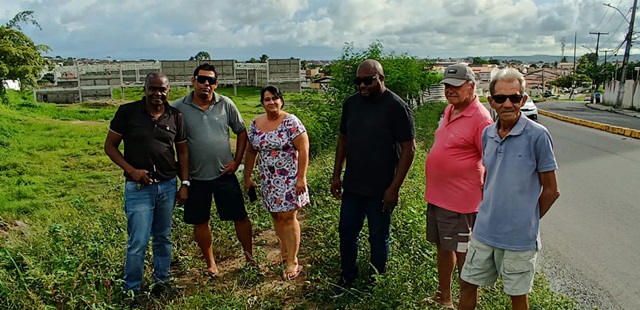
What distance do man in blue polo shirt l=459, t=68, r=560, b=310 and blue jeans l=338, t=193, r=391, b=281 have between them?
92cm

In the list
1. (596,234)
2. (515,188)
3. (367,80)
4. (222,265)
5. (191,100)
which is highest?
(367,80)

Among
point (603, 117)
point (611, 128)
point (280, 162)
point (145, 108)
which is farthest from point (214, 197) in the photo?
point (603, 117)

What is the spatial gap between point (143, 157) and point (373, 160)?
1.62 metres

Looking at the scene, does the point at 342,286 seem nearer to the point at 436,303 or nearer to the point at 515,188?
the point at 436,303

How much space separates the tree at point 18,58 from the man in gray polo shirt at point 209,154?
62.9 ft

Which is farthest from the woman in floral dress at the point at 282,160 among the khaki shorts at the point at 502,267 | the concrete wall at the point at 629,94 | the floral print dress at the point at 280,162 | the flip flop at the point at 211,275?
the concrete wall at the point at 629,94

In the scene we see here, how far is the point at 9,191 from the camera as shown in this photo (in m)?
8.27

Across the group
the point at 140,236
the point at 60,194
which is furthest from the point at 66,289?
the point at 60,194

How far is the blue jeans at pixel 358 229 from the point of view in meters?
3.67

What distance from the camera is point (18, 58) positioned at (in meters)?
20.5

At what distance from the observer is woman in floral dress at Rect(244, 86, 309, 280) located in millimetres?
3949

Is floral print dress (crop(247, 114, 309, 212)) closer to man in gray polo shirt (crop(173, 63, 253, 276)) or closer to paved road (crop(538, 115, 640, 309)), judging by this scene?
man in gray polo shirt (crop(173, 63, 253, 276))

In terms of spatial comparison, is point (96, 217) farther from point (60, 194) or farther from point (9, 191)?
point (9, 191)

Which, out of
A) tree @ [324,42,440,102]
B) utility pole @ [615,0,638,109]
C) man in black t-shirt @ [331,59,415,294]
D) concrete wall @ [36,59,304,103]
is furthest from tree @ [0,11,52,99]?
utility pole @ [615,0,638,109]
